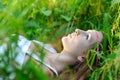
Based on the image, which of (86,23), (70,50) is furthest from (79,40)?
(86,23)

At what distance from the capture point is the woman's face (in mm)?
1812

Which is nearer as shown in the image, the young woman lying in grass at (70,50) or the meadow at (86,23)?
the meadow at (86,23)

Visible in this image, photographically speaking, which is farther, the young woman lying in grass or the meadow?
the young woman lying in grass

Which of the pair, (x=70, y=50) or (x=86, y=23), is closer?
(x=70, y=50)

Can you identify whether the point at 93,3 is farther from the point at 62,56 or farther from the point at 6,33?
the point at 6,33

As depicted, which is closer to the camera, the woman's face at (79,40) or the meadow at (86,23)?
the meadow at (86,23)

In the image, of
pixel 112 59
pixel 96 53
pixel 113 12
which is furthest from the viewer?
pixel 113 12

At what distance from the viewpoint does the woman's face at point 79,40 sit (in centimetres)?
181

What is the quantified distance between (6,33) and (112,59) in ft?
3.35

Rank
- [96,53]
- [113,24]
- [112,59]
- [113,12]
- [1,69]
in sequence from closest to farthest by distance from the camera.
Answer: [1,69], [112,59], [96,53], [113,24], [113,12]

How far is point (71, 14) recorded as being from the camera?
2010 mm

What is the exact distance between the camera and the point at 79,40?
1813mm

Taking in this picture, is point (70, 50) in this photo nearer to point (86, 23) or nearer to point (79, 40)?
point (79, 40)

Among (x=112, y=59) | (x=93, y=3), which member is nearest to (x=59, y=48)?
(x=93, y=3)
